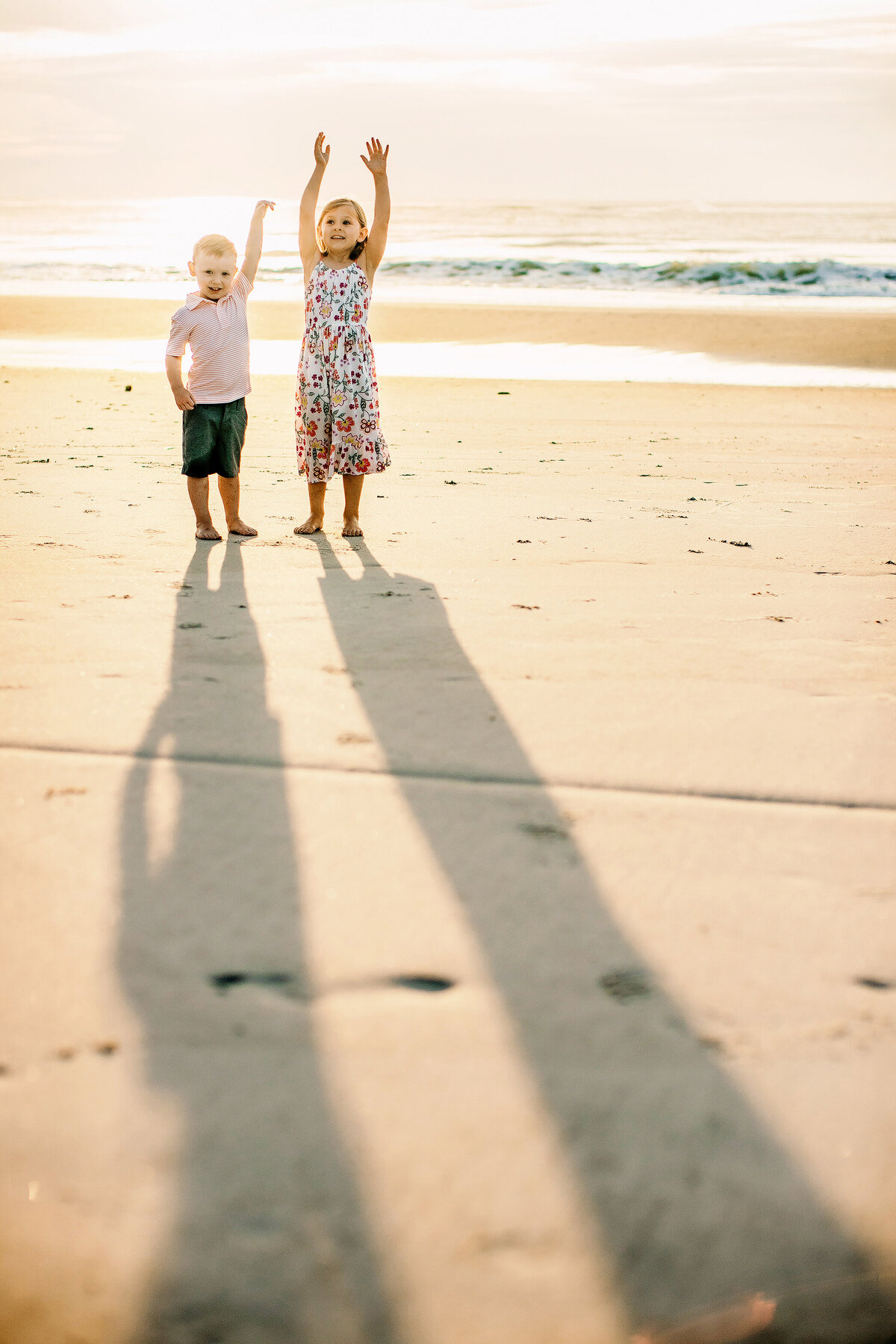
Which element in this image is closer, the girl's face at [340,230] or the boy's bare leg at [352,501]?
the girl's face at [340,230]

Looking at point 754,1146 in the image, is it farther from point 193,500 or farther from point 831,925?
point 193,500

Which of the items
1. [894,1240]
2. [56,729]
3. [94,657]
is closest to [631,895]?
[894,1240]

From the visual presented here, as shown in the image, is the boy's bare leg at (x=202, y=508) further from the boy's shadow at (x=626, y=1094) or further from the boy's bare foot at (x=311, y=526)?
the boy's shadow at (x=626, y=1094)

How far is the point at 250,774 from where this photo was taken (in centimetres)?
260

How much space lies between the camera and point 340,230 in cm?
505

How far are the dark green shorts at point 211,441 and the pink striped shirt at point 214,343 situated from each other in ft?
0.18

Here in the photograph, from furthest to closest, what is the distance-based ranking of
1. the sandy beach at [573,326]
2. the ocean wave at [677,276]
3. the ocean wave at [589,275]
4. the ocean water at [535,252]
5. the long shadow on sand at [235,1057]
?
the ocean water at [535,252] → the ocean wave at [589,275] → the ocean wave at [677,276] → the sandy beach at [573,326] → the long shadow on sand at [235,1057]

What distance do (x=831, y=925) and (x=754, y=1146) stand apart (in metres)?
0.59

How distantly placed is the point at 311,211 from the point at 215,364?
828 mm

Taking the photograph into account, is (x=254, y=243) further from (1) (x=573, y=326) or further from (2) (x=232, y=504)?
(1) (x=573, y=326)

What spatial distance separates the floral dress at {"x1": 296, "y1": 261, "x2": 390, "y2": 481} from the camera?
5105 millimetres

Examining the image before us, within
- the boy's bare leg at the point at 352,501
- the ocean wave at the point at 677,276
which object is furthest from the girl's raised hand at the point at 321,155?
the ocean wave at the point at 677,276

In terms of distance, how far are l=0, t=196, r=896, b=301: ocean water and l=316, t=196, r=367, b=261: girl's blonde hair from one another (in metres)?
18.5

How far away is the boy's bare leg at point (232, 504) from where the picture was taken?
5.08 m
